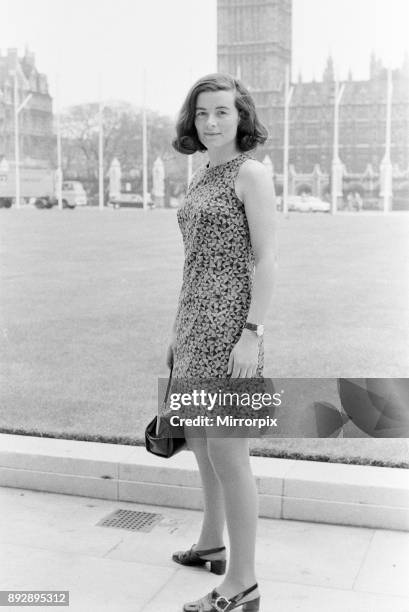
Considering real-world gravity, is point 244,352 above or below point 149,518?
above

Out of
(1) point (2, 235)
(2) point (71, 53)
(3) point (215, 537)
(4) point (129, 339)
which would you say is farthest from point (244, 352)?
(1) point (2, 235)

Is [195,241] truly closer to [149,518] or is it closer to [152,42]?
[149,518]

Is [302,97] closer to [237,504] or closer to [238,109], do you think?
[238,109]

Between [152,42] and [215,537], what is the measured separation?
2.87m

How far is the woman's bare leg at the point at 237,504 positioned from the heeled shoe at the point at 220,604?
0.04 ft

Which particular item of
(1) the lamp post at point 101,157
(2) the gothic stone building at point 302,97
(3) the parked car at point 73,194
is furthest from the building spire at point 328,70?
(3) the parked car at point 73,194

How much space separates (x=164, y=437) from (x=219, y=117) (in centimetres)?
88

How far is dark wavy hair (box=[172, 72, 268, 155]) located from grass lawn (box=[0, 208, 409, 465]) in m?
1.49

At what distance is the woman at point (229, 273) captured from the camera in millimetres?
1928

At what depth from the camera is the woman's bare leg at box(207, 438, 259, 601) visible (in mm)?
2018

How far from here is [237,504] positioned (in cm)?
203

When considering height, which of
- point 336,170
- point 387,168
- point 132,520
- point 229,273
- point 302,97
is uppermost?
point 302,97

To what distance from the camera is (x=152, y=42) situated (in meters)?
4.29

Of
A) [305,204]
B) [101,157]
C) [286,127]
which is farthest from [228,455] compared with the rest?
[101,157]
